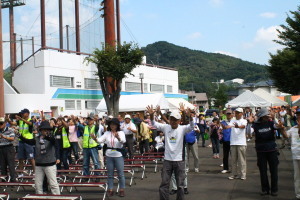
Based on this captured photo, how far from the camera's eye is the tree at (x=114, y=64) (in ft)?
102

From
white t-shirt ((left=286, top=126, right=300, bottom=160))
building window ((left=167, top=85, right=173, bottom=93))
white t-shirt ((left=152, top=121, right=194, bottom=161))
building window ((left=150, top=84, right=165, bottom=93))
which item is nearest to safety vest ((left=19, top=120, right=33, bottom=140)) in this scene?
white t-shirt ((left=152, top=121, right=194, bottom=161))

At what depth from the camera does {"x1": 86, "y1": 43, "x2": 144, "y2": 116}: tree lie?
31062mm

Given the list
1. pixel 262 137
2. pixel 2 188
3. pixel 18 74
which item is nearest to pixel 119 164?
pixel 262 137

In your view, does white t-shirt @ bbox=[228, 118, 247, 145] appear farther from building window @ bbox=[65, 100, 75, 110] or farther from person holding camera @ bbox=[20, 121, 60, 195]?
building window @ bbox=[65, 100, 75, 110]

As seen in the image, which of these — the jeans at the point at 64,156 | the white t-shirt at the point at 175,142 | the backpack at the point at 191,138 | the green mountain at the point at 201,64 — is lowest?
the jeans at the point at 64,156

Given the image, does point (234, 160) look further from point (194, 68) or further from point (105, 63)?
point (194, 68)

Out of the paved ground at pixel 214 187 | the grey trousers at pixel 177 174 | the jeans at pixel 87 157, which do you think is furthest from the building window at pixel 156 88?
the grey trousers at pixel 177 174

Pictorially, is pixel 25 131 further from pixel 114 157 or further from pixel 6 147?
pixel 114 157

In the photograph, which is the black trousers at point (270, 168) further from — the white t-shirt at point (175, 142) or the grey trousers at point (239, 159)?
the white t-shirt at point (175, 142)

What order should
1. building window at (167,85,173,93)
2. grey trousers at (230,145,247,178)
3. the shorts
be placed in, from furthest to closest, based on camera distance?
building window at (167,85,173,93)
the shorts
grey trousers at (230,145,247,178)

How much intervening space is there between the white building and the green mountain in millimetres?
119561

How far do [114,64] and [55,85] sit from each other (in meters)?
6.94

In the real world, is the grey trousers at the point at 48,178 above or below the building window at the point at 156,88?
below

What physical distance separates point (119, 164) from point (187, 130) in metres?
2.26
